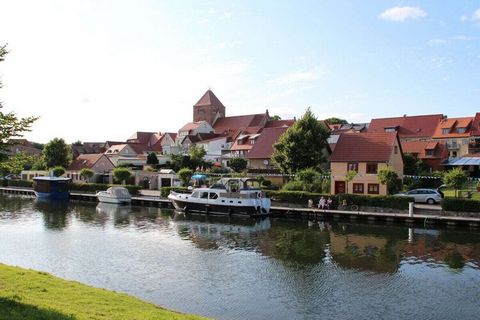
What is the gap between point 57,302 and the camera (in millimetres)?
14078

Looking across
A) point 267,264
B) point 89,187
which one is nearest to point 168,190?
point 89,187

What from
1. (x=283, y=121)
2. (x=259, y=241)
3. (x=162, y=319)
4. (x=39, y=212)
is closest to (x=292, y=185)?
(x=259, y=241)

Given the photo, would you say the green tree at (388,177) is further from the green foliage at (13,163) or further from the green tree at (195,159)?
the green tree at (195,159)

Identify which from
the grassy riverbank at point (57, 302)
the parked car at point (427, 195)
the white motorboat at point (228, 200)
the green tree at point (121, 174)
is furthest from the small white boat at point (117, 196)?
the grassy riverbank at point (57, 302)

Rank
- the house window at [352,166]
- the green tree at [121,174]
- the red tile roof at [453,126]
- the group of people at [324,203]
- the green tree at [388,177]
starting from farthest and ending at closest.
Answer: the red tile roof at [453,126]
the green tree at [121,174]
the house window at [352,166]
the green tree at [388,177]
the group of people at [324,203]

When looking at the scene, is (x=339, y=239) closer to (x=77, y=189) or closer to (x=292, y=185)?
(x=292, y=185)

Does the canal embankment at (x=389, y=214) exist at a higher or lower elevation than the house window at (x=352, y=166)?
lower

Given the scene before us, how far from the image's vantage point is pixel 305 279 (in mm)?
24141

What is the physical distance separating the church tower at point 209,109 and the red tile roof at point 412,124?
2124 inches

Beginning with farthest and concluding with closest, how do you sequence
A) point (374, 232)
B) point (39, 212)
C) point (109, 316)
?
1. point (39, 212)
2. point (374, 232)
3. point (109, 316)

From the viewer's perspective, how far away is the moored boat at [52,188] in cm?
7175

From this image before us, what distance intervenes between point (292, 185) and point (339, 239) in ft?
66.8

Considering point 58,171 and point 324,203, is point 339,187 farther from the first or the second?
point 58,171

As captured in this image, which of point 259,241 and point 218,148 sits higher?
point 218,148
